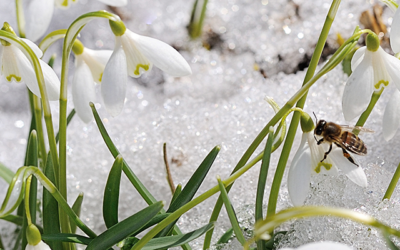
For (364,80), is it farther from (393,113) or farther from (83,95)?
(83,95)

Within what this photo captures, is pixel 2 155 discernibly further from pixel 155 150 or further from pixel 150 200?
pixel 150 200

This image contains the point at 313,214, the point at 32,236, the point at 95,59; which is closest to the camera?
the point at 313,214

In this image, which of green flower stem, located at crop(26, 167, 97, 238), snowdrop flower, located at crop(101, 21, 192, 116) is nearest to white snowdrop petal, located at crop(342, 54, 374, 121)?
snowdrop flower, located at crop(101, 21, 192, 116)

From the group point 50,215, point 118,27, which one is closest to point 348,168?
point 118,27

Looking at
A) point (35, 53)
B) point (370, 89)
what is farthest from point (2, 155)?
point (370, 89)

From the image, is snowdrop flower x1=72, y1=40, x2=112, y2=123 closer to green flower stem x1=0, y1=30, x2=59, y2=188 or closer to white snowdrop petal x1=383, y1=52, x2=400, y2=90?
green flower stem x1=0, y1=30, x2=59, y2=188

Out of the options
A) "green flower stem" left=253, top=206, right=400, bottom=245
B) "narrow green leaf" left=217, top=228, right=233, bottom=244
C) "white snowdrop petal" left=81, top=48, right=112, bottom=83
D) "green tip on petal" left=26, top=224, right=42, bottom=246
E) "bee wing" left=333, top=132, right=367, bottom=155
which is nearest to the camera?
"green flower stem" left=253, top=206, right=400, bottom=245
